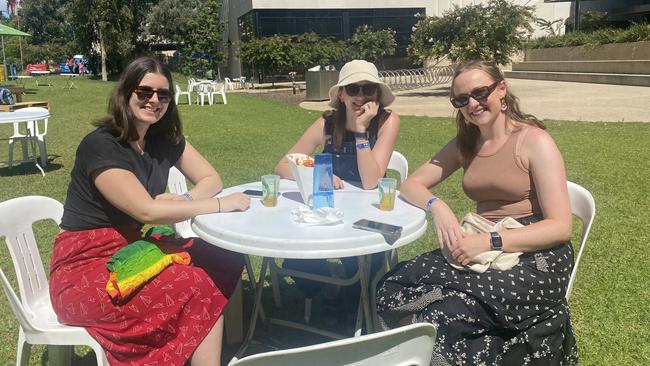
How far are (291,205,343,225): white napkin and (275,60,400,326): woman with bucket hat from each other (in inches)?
25.7

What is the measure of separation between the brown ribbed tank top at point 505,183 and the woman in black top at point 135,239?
3.67 ft

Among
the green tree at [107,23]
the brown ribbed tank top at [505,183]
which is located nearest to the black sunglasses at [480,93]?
the brown ribbed tank top at [505,183]

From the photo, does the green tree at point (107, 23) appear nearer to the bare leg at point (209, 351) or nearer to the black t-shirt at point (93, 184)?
the black t-shirt at point (93, 184)

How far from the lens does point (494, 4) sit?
17.2 meters

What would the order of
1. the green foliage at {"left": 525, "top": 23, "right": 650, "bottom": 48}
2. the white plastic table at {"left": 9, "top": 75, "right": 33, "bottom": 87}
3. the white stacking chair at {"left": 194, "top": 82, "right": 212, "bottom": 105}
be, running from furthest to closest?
the white plastic table at {"left": 9, "top": 75, "right": 33, "bottom": 87}
the green foliage at {"left": 525, "top": 23, "right": 650, "bottom": 48}
the white stacking chair at {"left": 194, "top": 82, "right": 212, "bottom": 105}

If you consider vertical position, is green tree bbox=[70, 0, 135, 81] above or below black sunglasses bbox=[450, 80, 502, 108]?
above

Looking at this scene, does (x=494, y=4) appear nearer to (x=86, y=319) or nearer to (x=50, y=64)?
(x=86, y=319)

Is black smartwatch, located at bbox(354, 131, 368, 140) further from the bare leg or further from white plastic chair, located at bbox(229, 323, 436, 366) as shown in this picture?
white plastic chair, located at bbox(229, 323, 436, 366)

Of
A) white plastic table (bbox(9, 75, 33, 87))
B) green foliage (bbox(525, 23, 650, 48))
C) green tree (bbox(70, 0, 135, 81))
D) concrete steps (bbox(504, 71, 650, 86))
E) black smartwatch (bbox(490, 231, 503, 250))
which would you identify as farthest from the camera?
green tree (bbox(70, 0, 135, 81))

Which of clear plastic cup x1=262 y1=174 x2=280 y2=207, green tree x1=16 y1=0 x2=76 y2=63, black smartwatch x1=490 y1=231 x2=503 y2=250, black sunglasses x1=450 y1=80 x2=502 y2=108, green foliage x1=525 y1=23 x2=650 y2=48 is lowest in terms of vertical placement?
black smartwatch x1=490 y1=231 x2=503 y2=250

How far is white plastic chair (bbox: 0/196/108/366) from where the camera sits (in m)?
2.08

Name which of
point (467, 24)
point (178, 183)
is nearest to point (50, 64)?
point (467, 24)

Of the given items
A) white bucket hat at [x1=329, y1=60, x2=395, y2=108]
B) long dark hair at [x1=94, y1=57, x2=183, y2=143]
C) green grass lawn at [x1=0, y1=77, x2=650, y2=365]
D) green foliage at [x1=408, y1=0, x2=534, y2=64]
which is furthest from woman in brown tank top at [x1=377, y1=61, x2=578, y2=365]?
green foliage at [x1=408, y1=0, x2=534, y2=64]

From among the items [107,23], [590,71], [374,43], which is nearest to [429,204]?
[590,71]
